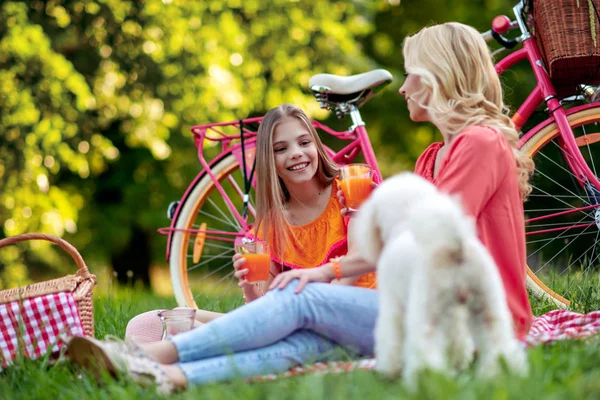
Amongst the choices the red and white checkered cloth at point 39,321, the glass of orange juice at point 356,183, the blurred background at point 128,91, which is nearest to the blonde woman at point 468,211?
the glass of orange juice at point 356,183

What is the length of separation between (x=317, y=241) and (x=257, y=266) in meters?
0.39

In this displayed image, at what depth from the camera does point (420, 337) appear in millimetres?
1686

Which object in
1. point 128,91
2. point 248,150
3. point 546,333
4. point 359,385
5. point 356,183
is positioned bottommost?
point 546,333

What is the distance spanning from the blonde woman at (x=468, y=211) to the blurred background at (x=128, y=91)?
14.2ft

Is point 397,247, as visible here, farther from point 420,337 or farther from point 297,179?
point 297,179

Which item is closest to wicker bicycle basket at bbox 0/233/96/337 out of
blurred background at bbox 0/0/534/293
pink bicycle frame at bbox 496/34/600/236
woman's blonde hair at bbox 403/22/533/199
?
woman's blonde hair at bbox 403/22/533/199

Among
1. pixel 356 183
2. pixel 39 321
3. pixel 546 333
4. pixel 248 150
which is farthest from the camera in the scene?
pixel 248 150

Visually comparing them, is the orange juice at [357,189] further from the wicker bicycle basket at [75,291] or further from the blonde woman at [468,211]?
the wicker bicycle basket at [75,291]

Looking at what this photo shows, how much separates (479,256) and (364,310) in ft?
2.24

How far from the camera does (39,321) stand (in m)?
2.75

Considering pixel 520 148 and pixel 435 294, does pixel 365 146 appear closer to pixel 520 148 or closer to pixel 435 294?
pixel 520 148

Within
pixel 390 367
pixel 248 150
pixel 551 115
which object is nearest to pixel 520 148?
pixel 551 115

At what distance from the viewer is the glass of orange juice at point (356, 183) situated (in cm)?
261

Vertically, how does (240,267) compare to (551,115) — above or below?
below
